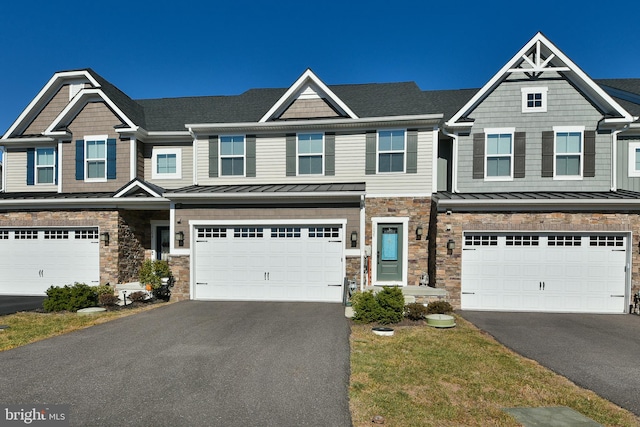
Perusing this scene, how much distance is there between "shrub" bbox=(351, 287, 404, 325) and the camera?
9750 millimetres

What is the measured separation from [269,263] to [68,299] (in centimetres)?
635

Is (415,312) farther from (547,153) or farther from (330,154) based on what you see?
(547,153)

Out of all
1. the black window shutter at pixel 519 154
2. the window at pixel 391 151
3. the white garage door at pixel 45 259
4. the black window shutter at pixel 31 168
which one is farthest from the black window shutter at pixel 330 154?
the black window shutter at pixel 31 168

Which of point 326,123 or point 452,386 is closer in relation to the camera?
point 452,386

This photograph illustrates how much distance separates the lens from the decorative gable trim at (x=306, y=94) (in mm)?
14273

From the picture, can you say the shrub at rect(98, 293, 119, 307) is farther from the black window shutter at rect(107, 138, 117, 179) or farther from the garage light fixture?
the black window shutter at rect(107, 138, 117, 179)

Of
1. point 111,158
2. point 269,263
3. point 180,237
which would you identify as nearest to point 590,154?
point 269,263

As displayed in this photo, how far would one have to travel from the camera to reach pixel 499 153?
1374 cm

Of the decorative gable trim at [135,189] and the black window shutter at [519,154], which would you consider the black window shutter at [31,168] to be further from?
the black window shutter at [519,154]

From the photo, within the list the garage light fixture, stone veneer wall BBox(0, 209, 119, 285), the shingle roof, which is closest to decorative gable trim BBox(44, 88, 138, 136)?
stone veneer wall BBox(0, 209, 119, 285)

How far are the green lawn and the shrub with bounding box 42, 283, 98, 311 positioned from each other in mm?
9024

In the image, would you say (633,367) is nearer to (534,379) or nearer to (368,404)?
(534,379)

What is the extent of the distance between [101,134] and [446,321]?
1541 cm

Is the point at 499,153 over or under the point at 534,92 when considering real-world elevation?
under
